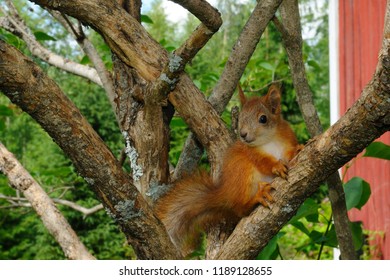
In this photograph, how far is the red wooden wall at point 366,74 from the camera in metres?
4.59

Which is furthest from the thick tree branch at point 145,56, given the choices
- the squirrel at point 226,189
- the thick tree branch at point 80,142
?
the thick tree branch at point 80,142

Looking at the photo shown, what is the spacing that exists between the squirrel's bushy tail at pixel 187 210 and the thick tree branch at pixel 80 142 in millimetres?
304

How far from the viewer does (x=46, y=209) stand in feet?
8.24

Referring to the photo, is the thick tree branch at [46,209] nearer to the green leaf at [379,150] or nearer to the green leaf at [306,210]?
the green leaf at [306,210]

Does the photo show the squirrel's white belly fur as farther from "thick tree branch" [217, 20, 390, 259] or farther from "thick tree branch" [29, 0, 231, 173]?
"thick tree branch" [217, 20, 390, 259]

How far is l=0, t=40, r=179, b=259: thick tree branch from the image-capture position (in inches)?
61.2

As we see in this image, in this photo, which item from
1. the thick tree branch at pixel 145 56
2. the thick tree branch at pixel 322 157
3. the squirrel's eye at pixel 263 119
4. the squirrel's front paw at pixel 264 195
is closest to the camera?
the thick tree branch at pixel 322 157

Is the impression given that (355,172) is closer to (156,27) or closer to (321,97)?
(321,97)

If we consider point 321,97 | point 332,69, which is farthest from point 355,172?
point 321,97

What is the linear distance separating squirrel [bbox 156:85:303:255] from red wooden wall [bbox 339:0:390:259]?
6.99 feet

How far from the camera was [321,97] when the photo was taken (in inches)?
399

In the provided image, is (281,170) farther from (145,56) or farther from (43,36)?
(43,36)

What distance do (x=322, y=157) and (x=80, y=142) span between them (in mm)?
597
